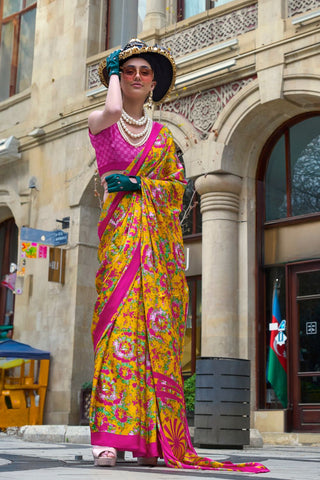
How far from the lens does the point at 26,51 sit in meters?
17.1

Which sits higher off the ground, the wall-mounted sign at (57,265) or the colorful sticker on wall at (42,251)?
the colorful sticker on wall at (42,251)

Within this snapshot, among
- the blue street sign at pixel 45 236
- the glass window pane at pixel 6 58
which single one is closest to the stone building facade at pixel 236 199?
the blue street sign at pixel 45 236

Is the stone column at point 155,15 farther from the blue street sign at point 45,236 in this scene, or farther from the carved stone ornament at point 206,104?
the blue street sign at point 45,236

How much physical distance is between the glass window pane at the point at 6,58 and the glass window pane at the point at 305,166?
7.83 m

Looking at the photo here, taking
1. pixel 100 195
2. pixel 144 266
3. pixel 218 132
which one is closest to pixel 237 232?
pixel 218 132

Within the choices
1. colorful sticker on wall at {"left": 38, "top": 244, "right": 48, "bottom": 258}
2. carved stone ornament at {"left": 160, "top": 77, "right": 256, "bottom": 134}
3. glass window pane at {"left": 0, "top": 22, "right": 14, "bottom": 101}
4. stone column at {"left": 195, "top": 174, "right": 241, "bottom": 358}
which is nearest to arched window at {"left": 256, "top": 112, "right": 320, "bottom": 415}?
stone column at {"left": 195, "top": 174, "right": 241, "bottom": 358}

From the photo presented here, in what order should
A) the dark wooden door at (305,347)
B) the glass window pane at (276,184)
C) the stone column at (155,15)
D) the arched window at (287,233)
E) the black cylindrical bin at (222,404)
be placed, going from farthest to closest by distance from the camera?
the stone column at (155,15) → the glass window pane at (276,184) → the arched window at (287,233) → the dark wooden door at (305,347) → the black cylindrical bin at (222,404)

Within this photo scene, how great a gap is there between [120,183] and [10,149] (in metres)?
11.4

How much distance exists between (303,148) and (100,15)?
5.45m

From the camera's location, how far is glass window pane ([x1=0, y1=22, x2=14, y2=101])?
1744 cm

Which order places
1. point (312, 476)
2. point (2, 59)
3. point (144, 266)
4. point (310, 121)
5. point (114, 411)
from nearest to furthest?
point (312, 476) → point (114, 411) → point (144, 266) → point (310, 121) → point (2, 59)

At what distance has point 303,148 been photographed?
38.5ft

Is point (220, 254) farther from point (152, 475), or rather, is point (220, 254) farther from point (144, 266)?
point (152, 475)

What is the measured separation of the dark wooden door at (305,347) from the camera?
10883 mm
